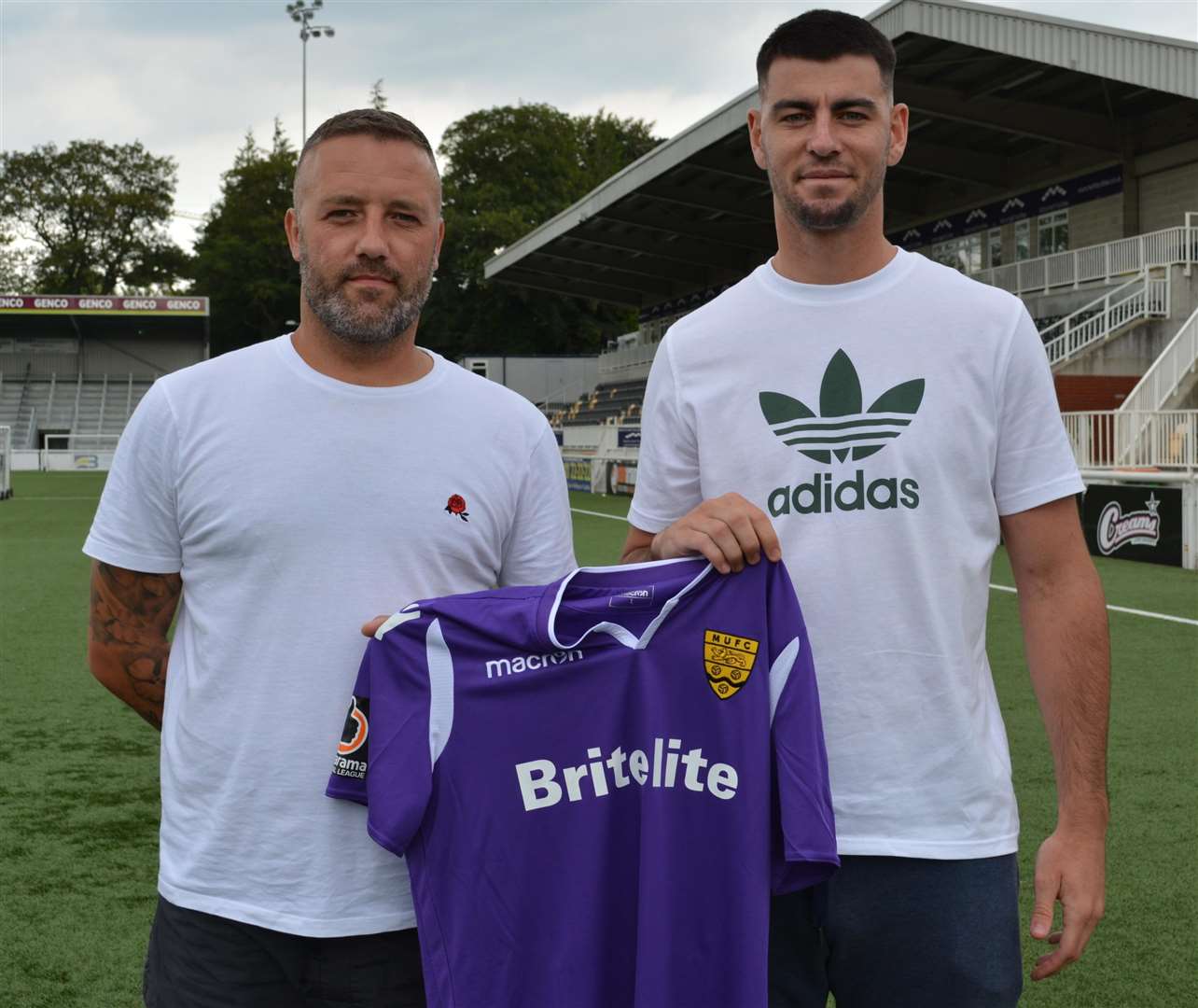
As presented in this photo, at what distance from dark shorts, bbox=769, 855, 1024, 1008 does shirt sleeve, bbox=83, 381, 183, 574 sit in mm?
1236

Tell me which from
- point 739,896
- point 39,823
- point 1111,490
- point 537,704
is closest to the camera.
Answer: point 739,896

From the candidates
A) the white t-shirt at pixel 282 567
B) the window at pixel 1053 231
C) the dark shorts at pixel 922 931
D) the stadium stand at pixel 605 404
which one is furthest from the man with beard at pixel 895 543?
the stadium stand at pixel 605 404

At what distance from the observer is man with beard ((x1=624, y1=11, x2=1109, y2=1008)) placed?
78.5 inches

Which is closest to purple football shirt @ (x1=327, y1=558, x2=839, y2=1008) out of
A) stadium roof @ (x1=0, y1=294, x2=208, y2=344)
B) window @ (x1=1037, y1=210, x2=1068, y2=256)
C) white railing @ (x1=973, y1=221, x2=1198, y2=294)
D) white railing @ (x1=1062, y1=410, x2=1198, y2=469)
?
white railing @ (x1=1062, y1=410, x2=1198, y2=469)

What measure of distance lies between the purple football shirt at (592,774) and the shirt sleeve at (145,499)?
16.9 inches

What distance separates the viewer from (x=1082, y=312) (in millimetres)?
24094

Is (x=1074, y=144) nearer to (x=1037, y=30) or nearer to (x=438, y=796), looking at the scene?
(x=1037, y=30)

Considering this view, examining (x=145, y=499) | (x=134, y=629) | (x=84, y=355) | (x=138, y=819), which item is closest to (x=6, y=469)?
(x=138, y=819)

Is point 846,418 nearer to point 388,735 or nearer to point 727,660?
point 727,660

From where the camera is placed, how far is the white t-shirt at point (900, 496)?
2.01 meters

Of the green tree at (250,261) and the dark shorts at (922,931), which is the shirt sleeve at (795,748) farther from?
the green tree at (250,261)

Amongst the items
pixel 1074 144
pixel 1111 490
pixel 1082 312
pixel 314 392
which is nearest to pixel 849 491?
pixel 314 392

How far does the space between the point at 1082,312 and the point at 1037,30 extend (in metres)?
5.93

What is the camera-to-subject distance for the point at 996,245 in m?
30.6
